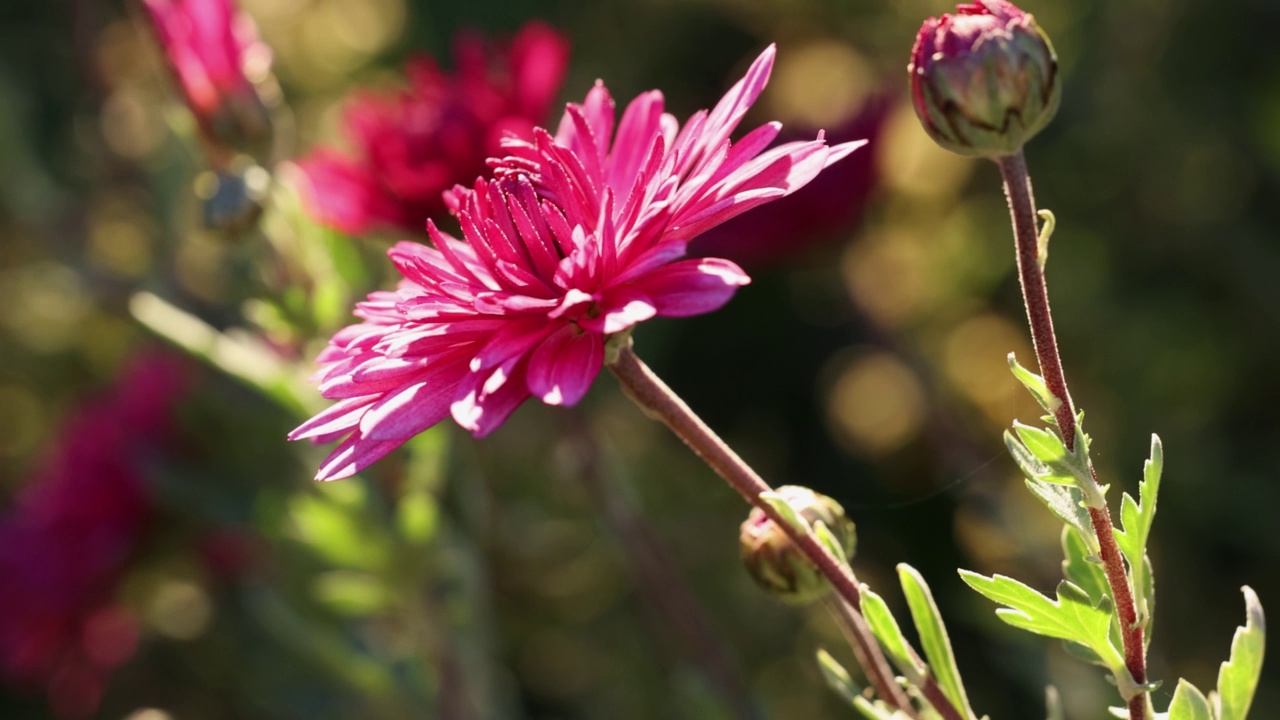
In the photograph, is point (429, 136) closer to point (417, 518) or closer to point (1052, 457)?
point (417, 518)

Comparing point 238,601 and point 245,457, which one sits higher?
point 245,457

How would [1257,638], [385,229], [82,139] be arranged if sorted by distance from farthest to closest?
[82,139] → [385,229] → [1257,638]

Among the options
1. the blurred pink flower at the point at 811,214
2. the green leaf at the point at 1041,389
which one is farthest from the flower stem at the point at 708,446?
the blurred pink flower at the point at 811,214

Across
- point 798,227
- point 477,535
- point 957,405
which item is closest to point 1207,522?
point 957,405

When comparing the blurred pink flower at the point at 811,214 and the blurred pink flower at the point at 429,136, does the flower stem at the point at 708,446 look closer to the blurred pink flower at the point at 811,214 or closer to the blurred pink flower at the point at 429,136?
the blurred pink flower at the point at 429,136

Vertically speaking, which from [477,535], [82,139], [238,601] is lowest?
[238,601]

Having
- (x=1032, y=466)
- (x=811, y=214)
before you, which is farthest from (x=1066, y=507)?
(x=811, y=214)

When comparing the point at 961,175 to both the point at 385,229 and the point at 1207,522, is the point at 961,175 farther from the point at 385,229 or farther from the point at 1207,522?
the point at 385,229
